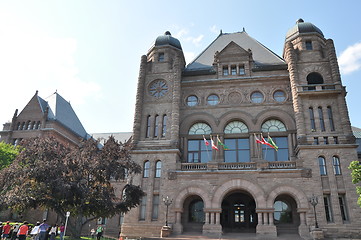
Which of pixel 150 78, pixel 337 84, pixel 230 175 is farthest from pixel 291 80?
pixel 150 78

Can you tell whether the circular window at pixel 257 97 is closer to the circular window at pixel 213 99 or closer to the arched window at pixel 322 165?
the circular window at pixel 213 99

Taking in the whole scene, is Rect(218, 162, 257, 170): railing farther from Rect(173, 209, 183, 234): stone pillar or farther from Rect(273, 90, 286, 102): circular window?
Rect(273, 90, 286, 102): circular window

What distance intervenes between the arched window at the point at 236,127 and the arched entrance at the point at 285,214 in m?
8.12

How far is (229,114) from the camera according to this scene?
32875 millimetres

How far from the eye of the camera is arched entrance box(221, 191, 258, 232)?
2942 centimetres

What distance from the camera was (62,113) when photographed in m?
47.4

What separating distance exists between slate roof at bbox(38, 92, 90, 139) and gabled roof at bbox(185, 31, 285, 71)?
22.0 metres

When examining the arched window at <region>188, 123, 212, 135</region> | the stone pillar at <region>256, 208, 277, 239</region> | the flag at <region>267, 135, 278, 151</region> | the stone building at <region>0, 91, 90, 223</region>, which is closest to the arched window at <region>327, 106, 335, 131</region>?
the flag at <region>267, 135, 278, 151</region>

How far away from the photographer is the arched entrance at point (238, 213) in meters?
29.4

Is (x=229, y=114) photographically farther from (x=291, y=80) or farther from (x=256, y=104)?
(x=291, y=80)

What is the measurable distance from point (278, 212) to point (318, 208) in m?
3.89

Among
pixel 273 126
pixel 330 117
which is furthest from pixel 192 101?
pixel 330 117

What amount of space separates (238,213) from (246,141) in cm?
773

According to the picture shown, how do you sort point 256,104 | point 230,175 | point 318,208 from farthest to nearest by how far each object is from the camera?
1. point 256,104
2. point 230,175
3. point 318,208
